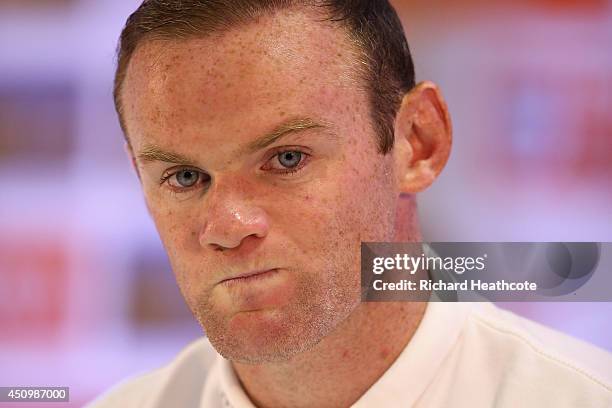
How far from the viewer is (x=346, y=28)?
2.04m

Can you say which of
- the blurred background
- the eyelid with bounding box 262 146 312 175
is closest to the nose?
the eyelid with bounding box 262 146 312 175

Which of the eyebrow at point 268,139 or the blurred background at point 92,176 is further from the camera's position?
the blurred background at point 92,176

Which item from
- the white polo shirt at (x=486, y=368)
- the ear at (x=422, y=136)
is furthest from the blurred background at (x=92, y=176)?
the white polo shirt at (x=486, y=368)

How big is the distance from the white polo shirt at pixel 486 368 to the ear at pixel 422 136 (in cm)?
32

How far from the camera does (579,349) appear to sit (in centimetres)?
213

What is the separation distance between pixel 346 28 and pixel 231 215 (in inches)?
Result: 20.9

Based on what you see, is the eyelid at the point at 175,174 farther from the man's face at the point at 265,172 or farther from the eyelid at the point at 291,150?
the eyelid at the point at 291,150

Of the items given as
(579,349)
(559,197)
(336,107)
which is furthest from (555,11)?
(579,349)

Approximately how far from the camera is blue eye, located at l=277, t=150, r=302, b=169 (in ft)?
6.35

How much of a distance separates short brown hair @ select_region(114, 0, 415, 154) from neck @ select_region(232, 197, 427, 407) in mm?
281

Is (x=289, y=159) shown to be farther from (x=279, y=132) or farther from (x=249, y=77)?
(x=249, y=77)

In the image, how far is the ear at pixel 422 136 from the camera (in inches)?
85.5

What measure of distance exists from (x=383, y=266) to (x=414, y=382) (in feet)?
0.93

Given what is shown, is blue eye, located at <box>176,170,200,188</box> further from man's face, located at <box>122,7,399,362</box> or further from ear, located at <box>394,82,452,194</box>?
ear, located at <box>394,82,452,194</box>
